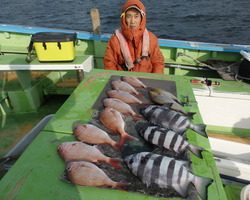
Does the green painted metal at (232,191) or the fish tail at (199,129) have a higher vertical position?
the fish tail at (199,129)

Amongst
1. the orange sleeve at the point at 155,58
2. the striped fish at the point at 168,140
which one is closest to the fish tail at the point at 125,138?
the striped fish at the point at 168,140

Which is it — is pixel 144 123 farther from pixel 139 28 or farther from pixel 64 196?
pixel 139 28

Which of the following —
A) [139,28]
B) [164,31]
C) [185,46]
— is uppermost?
[139,28]

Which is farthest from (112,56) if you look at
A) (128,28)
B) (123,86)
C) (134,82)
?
(123,86)

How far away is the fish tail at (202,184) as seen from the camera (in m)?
1.62

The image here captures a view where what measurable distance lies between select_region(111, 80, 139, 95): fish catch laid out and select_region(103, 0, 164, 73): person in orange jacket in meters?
1.43

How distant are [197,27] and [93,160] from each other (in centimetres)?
1356

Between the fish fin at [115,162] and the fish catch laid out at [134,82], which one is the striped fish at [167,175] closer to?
the fish fin at [115,162]

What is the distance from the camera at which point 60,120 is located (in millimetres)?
2338

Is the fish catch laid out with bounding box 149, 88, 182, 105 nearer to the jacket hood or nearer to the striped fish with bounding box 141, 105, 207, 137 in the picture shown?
the striped fish with bounding box 141, 105, 207, 137

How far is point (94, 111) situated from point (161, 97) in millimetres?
638

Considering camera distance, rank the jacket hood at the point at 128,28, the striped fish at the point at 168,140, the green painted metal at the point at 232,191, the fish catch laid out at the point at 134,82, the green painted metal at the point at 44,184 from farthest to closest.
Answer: the jacket hood at the point at 128,28
the fish catch laid out at the point at 134,82
the green painted metal at the point at 232,191
the striped fish at the point at 168,140
the green painted metal at the point at 44,184

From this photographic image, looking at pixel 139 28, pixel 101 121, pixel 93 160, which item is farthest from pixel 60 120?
pixel 139 28

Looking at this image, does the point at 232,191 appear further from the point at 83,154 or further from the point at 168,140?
the point at 83,154
